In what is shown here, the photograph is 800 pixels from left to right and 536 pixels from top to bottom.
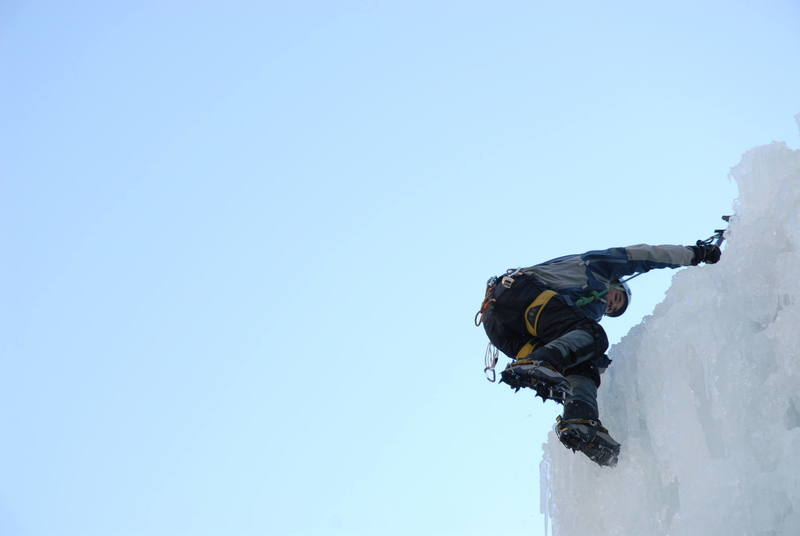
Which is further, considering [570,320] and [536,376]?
[570,320]

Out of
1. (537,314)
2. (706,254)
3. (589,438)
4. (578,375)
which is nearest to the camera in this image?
(589,438)

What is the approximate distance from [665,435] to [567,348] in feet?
2.10

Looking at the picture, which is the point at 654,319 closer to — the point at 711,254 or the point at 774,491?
the point at 711,254

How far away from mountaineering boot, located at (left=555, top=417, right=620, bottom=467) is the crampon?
6.4 inches

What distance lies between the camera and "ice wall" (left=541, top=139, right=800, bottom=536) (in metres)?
4.35

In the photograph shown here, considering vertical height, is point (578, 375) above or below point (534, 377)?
above

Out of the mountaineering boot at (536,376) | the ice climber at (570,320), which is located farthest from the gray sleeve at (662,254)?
the mountaineering boot at (536,376)

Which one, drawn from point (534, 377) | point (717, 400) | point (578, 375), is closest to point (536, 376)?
point (534, 377)

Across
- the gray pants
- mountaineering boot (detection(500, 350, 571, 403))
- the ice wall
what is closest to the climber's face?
the ice wall

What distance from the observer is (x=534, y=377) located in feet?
15.9

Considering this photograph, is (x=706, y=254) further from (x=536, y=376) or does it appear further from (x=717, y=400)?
(x=536, y=376)

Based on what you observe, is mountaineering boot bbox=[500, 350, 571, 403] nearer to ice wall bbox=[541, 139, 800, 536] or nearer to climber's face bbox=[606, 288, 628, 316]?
ice wall bbox=[541, 139, 800, 536]

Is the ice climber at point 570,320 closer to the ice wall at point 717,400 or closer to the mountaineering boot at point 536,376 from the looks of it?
the mountaineering boot at point 536,376

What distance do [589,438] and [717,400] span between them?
2.08 feet
